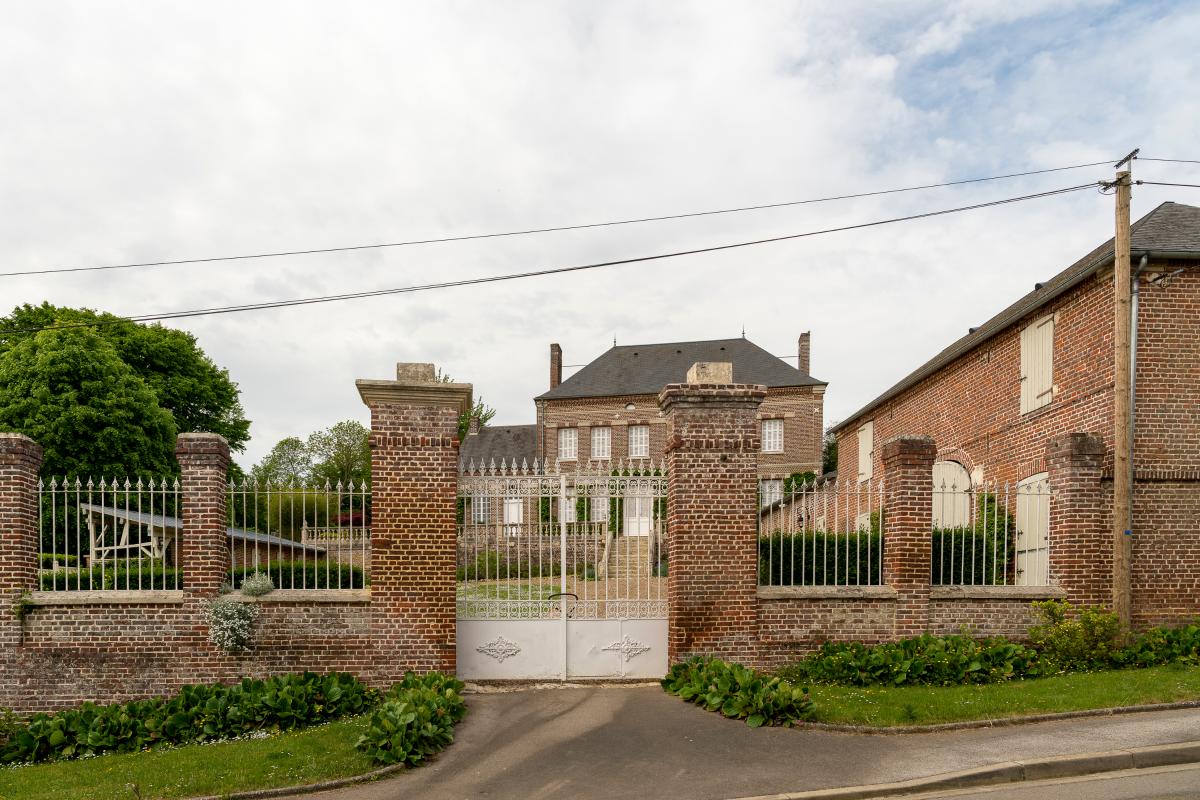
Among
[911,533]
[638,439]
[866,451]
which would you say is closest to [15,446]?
[911,533]

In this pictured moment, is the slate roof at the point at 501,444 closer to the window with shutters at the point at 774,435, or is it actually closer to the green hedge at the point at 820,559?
the window with shutters at the point at 774,435

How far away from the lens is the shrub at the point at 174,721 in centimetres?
976

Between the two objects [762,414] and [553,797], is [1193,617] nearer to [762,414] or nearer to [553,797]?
[553,797]

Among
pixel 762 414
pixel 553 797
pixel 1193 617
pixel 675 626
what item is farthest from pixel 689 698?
pixel 762 414

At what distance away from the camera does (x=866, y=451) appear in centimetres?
2450

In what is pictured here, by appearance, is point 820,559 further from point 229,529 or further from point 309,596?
point 229,529

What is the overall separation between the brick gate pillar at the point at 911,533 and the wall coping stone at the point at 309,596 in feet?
20.9

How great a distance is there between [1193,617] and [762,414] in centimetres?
2750

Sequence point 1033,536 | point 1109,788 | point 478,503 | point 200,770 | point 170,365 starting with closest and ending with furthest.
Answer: point 1109,788 → point 200,770 → point 478,503 → point 1033,536 → point 170,365

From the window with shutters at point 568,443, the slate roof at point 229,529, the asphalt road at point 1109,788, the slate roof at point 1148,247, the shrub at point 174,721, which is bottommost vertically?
the shrub at point 174,721

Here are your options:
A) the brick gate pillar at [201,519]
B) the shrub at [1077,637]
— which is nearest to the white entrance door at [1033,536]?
the shrub at [1077,637]

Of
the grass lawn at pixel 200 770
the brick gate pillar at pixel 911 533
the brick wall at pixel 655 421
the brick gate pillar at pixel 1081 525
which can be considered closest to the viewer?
the grass lawn at pixel 200 770

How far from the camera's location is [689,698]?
1034 centimetres

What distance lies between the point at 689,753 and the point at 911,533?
4.41m
